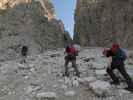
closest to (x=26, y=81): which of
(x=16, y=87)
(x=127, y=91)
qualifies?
(x=16, y=87)

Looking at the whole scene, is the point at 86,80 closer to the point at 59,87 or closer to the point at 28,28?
the point at 59,87

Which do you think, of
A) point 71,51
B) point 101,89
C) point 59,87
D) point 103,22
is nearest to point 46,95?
point 59,87

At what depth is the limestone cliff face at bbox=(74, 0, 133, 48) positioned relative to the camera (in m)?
→ 37.5

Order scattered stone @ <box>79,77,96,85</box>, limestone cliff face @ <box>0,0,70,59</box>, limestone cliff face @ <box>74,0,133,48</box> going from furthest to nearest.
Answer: limestone cliff face @ <box>0,0,70,59</box> < limestone cliff face @ <box>74,0,133,48</box> < scattered stone @ <box>79,77,96,85</box>

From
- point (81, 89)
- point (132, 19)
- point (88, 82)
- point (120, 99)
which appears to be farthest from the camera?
point (132, 19)

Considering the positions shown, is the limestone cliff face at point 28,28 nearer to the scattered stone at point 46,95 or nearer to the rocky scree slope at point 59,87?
the rocky scree slope at point 59,87

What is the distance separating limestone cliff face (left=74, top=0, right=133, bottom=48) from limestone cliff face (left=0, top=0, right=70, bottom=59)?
4850 millimetres

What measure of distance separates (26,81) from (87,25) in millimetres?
32580

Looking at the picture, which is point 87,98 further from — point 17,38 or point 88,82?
point 17,38

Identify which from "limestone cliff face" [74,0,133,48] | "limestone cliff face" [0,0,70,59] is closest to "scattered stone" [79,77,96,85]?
"limestone cliff face" [74,0,133,48]

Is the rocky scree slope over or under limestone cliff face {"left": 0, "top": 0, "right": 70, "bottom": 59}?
under

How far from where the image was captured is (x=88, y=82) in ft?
36.5

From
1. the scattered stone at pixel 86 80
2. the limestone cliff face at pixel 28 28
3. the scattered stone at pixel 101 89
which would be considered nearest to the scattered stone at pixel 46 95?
the scattered stone at pixel 101 89

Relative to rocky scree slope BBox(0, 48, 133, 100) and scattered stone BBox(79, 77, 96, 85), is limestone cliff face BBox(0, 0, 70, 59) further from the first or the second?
scattered stone BBox(79, 77, 96, 85)
